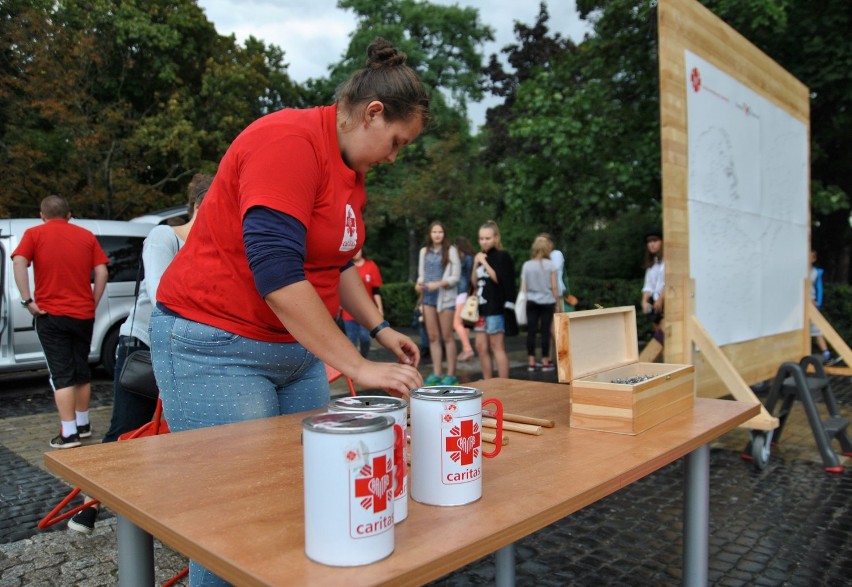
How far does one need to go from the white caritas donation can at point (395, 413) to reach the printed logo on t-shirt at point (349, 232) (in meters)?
0.58

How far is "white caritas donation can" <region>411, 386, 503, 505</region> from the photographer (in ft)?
3.88

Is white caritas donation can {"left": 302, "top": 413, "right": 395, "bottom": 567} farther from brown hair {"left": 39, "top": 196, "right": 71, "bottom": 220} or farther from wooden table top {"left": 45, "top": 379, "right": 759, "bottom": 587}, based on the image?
brown hair {"left": 39, "top": 196, "right": 71, "bottom": 220}

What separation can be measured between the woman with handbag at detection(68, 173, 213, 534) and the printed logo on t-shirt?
1.73m

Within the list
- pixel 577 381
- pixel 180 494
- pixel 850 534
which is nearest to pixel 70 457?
pixel 180 494

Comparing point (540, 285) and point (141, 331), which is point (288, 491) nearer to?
point (141, 331)

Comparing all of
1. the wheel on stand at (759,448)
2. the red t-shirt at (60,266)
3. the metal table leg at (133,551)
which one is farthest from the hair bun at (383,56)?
the red t-shirt at (60,266)

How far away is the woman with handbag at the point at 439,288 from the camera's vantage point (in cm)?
741

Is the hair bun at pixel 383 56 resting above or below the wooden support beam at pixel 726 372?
above

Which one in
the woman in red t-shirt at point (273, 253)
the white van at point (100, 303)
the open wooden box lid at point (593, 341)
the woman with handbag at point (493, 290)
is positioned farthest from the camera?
the woman with handbag at point (493, 290)

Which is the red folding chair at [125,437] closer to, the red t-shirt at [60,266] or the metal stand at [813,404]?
the red t-shirt at [60,266]

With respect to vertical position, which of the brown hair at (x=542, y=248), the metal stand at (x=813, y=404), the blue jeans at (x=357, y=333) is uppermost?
the brown hair at (x=542, y=248)

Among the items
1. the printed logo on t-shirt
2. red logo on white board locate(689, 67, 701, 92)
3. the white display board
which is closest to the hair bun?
the printed logo on t-shirt

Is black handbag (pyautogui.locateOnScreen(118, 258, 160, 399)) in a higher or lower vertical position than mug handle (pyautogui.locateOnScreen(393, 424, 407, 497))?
lower

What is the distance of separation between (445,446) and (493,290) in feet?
19.0
